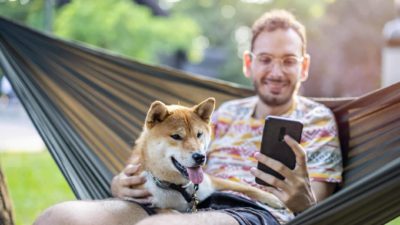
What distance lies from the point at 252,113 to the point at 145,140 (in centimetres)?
56

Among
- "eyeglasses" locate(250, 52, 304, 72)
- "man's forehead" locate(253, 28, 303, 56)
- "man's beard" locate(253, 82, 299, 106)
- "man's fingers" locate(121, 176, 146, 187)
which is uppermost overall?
"man's forehead" locate(253, 28, 303, 56)

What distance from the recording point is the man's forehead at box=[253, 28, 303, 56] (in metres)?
2.62

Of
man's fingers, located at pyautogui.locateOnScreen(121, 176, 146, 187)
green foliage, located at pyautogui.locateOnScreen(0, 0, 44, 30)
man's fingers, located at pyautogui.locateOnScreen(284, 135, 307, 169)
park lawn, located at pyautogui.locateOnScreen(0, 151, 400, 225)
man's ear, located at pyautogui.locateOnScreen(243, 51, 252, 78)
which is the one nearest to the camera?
man's fingers, located at pyautogui.locateOnScreen(284, 135, 307, 169)

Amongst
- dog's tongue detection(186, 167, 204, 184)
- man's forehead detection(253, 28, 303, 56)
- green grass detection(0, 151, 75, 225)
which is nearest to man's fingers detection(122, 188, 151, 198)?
dog's tongue detection(186, 167, 204, 184)

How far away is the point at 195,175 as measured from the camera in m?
2.21

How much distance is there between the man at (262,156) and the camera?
2098mm

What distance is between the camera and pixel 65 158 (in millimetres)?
2703

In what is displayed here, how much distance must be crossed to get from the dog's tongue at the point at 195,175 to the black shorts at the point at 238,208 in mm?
120

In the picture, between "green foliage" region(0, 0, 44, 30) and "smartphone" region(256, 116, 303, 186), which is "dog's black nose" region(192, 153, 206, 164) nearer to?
"smartphone" region(256, 116, 303, 186)

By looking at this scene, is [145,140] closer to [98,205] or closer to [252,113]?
[98,205]

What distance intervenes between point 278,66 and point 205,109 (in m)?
0.42

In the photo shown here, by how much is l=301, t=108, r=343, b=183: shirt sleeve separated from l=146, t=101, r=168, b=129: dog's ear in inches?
23.0

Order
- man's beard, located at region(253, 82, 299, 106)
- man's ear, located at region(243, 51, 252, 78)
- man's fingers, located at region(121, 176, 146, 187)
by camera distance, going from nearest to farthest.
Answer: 1. man's fingers, located at region(121, 176, 146, 187)
2. man's beard, located at region(253, 82, 299, 106)
3. man's ear, located at region(243, 51, 252, 78)

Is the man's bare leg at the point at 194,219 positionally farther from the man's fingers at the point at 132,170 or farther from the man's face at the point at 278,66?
the man's face at the point at 278,66
